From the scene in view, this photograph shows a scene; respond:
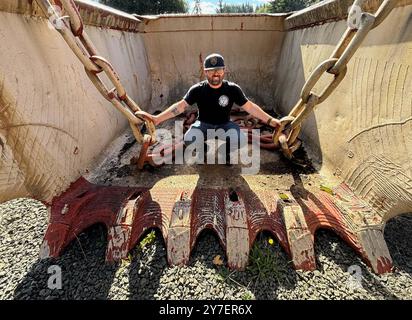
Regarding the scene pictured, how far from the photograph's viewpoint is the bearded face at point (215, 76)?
270 centimetres

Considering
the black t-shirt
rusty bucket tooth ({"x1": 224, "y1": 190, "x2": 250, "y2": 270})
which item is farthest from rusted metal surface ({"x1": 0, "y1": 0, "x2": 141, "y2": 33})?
rusty bucket tooth ({"x1": 224, "y1": 190, "x2": 250, "y2": 270})

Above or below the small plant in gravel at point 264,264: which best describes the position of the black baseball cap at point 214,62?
above

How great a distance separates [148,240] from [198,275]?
585mm

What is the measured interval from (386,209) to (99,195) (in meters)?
2.92

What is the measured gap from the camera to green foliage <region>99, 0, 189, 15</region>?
17.5 m

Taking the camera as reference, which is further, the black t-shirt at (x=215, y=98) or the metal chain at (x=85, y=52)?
the black t-shirt at (x=215, y=98)

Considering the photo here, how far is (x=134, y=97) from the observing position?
4.57m

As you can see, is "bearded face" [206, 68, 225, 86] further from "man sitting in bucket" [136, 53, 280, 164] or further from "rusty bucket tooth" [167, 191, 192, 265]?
"rusty bucket tooth" [167, 191, 192, 265]

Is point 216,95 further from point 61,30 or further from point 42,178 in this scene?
point 42,178

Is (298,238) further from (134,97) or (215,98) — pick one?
(134,97)

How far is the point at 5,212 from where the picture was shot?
277 cm

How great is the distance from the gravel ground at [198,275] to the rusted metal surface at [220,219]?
9 cm

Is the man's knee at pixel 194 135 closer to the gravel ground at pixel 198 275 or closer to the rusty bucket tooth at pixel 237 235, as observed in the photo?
the rusty bucket tooth at pixel 237 235

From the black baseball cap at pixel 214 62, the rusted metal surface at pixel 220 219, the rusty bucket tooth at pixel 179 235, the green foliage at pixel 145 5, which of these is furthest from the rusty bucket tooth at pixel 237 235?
the green foliage at pixel 145 5
